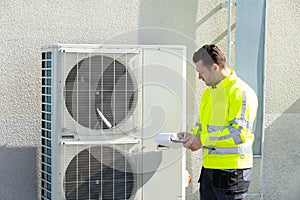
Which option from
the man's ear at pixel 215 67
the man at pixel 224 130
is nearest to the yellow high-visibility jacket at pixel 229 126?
the man at pixel 224 130

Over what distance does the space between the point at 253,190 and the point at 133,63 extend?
195cm

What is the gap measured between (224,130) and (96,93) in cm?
105

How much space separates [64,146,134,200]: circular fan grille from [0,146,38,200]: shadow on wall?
679 millimetres

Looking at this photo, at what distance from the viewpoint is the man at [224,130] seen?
5.73 m

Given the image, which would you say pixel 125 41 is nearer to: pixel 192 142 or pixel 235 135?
pixel 192 142

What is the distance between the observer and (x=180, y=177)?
6457 mm

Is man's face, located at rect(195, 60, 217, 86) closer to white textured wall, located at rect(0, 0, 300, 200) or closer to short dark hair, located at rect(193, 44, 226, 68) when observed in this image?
short dark hair, located at rect(193, 44, 226, 68)

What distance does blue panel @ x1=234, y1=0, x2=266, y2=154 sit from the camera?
23.2 feet

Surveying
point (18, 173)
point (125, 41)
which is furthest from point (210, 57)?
point (18, 173)

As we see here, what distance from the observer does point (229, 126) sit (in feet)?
18.8

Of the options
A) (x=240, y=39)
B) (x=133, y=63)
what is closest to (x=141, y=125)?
(x=133, y=63)

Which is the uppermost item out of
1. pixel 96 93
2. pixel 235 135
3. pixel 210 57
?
pixel 210 57

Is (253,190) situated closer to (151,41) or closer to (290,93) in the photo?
(290,93)

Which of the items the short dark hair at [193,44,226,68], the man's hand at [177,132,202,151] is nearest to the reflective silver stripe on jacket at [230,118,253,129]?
the man's hand at [177,132,202,151]
